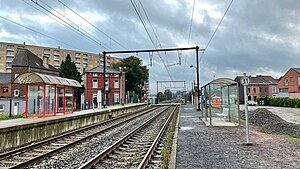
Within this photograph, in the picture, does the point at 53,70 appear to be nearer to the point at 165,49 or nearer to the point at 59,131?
the point at 165,49

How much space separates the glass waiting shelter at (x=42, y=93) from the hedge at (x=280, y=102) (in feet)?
101

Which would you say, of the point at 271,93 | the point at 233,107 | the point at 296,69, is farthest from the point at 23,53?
the point at 271,93

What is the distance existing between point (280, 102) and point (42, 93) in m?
36.6

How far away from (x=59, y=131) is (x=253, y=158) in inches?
387

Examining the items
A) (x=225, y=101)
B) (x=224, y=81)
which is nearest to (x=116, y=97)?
(x=225, y=101)

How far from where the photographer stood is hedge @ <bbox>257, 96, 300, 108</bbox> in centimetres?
3397

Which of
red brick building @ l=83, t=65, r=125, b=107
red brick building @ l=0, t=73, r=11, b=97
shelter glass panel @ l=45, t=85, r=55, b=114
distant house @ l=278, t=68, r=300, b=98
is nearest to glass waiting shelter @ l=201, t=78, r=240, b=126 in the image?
shelter glass panel @ l=45, t=85, r=55, b=114

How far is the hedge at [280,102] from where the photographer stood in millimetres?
33969

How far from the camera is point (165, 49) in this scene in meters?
27.0

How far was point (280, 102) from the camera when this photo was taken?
39.4 metres


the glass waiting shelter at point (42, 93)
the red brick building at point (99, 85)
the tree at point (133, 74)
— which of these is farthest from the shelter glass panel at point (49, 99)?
the tree at point (133, 74)

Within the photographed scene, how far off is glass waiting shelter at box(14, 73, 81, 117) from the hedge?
30.7m

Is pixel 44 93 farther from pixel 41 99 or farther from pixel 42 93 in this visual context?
pixel 41 99

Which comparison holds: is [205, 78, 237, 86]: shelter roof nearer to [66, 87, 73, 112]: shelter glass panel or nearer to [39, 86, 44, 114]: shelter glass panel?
[66, 87, 73, 112]: shelter glass panel
